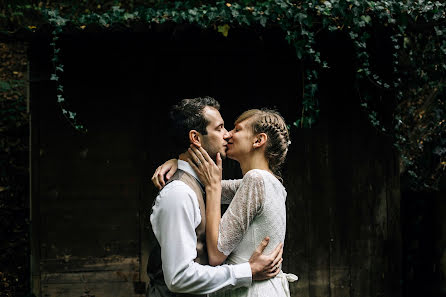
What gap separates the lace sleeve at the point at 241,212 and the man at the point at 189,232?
114 mm

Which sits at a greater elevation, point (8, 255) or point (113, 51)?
point (113, 51)

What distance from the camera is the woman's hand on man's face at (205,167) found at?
2.75m

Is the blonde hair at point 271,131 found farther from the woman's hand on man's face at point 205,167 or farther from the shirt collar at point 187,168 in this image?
the shirt collar at point 187,168

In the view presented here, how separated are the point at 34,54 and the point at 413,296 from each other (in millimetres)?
5430

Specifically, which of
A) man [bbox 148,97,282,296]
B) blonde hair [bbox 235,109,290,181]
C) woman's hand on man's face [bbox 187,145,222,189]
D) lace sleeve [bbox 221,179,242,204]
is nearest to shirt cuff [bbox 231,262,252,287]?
man [bbox 148,97,282,296]

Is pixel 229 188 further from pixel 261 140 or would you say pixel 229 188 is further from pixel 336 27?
pixel 336 27

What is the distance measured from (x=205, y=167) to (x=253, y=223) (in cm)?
42

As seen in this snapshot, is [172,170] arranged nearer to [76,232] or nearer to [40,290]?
[76,232]

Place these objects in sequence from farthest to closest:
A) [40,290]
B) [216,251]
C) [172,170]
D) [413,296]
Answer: [413,296] → [40,290] → [172,170] → [216,251]

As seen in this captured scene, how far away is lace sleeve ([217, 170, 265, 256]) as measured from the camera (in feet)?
8.74

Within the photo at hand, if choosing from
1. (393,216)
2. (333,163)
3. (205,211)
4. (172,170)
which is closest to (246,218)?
(205,211)

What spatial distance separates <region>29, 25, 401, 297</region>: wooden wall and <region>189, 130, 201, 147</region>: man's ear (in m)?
2.21

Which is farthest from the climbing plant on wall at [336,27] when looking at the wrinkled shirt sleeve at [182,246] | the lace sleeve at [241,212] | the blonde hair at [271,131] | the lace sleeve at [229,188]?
the wrinkled shirt sleeve at [182,246]

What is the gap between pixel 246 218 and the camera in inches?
107
